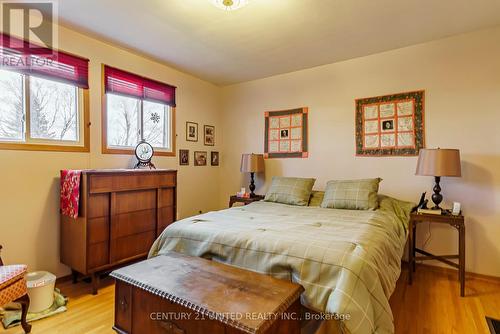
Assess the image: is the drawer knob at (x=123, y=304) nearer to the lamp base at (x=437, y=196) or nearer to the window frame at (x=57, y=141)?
the window frame at (x=57, y=141)

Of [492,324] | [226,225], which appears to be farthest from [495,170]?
[226,225]

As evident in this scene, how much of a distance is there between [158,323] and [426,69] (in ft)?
11.3

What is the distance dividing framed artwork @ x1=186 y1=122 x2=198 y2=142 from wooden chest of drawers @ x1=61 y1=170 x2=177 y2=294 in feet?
3.63

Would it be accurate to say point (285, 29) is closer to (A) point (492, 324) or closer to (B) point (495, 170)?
(B) point (495, 170)

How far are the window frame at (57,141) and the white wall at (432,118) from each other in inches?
94.2

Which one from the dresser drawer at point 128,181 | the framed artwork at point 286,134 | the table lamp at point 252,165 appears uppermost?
the framed artwork at point 286,134

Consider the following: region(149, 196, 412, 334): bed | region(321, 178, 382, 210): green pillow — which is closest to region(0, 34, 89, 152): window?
region(149, 196, 412, 334): bed

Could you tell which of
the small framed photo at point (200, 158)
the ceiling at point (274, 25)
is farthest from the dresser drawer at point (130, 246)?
the ceiling at point (274, 25)

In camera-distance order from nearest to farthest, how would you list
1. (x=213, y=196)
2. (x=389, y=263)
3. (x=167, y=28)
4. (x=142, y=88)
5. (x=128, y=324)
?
1. (x=128, y=324)
2. (x=389, y=263)
3. (x=167, y=28)
4. (x=142, y=88)
5. (x=213, y=196)

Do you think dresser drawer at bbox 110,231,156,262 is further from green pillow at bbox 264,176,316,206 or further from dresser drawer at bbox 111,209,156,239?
green pillow at bbox 264,176,316,206

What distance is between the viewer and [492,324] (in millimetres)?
1887

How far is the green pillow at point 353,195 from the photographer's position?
2.73 m

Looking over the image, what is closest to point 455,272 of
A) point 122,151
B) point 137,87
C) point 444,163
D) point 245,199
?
point 444,163

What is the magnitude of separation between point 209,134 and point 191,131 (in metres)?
0.39
